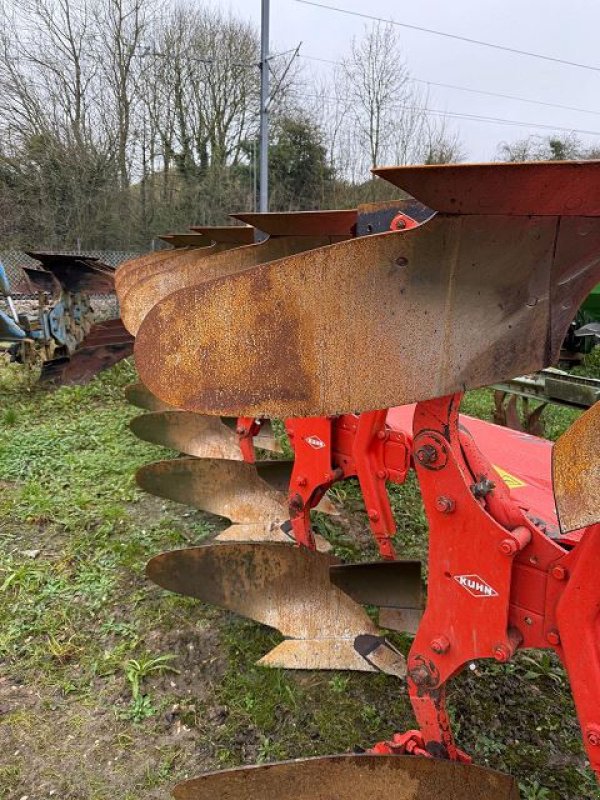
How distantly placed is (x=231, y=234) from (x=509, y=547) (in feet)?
6.65

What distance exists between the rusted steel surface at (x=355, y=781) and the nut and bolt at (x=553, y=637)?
40 centimetres

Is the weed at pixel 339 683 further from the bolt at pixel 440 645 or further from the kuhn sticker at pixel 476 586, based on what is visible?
the kuhn sticker at pixel 476 586

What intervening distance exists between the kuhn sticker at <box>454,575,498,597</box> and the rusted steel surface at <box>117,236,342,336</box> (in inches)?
32.9

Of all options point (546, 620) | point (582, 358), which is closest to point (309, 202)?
point (582, 358)

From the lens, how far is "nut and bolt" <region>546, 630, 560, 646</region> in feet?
3.78

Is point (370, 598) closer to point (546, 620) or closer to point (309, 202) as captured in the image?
point (546, 620)

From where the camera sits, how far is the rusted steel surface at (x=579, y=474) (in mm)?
756

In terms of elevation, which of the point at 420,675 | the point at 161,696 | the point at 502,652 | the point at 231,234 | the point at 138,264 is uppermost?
the point at 231,234

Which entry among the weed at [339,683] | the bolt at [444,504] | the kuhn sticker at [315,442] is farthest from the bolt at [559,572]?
the kuhn sticker at [315,442]

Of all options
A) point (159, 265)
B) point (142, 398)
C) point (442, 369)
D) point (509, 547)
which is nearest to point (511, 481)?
point (509, 547)

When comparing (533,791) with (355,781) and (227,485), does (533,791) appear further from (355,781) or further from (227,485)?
(227,485)

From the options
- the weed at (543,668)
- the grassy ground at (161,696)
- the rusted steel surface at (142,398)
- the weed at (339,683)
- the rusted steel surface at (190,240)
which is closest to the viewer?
the grassy ground at (161,696)

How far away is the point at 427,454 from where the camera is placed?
124 centimetres

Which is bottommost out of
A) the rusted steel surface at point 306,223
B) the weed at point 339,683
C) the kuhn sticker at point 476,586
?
the weed at point 339,683
